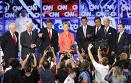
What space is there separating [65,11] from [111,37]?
2753 mm

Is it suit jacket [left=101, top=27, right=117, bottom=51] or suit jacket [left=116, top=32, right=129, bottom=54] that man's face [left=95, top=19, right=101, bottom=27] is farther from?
suit jacket [left=116, top=32, right=129, bottom=54]

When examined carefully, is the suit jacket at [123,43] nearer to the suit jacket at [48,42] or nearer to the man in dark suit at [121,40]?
the man in dark suit at [121,40]

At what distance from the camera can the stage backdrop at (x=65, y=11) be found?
60.9ft

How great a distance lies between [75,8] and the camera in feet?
62.0

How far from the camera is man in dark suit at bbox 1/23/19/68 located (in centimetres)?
1683

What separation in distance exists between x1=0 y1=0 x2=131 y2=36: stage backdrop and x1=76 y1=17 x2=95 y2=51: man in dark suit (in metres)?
1.68

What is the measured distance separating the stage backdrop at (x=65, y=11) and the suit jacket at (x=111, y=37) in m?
1.63

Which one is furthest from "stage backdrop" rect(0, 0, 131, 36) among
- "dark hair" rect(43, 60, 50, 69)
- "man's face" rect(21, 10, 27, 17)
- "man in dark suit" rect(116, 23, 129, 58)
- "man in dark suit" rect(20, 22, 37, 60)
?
"dark hair" rect(43, 60, 50, 69)

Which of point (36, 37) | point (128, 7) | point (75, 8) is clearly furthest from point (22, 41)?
point (128, 7)

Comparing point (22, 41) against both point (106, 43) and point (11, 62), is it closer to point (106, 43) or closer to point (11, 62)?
point (106, 43)

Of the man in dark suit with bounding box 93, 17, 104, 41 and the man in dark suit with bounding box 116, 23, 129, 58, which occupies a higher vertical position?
the man in dark suit with bounding box 93, 17, 104, 41

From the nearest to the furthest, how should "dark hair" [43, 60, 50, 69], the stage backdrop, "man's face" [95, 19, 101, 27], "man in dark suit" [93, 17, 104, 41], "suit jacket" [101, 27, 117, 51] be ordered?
"dark hair" [43, 60, 50, 69]
"suit jacket" [101, 27, 117, 51]
"man in dark suit" [93, 17, 104, 41]
"man's face" [95, 19, 101, 27]
the stage backdrop

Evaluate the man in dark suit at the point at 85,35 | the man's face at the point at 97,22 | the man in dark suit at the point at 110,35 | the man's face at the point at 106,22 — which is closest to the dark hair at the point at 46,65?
the man in dark suit at the point at 85,35

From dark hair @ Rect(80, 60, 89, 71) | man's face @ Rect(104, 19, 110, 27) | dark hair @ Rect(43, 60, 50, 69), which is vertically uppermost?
man's face @ Rect(104, 19, 110, 27)
